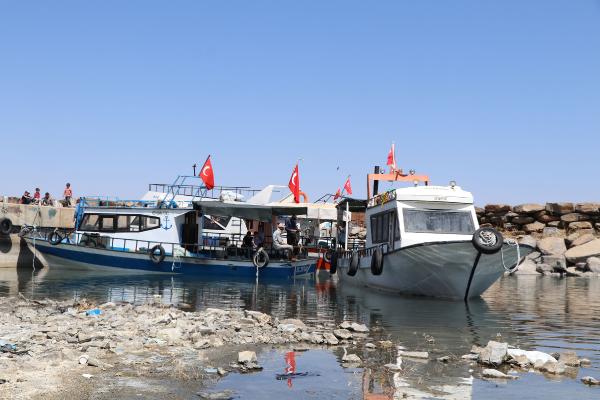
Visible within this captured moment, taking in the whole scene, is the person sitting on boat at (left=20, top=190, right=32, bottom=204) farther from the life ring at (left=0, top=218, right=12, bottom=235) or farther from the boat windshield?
the boat windshield

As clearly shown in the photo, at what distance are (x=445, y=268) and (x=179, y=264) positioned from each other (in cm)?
1284

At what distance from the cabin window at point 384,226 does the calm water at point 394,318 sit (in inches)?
73.3

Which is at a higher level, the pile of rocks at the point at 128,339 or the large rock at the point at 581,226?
the large rock at the point at 581,226

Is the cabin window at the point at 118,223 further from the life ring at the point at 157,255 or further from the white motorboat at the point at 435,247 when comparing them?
the white motorboat at the point at 435,247

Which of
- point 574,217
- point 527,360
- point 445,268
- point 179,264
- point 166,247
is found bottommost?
point 527,360

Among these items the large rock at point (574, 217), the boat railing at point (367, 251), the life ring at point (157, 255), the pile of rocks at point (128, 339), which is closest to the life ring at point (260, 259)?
the boat railing at point (367, 251)

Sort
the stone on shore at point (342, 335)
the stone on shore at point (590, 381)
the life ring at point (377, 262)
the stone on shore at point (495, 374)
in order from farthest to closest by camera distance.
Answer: the life ring at point (377, 262)
the stone on shore at point (342, 335)
the stone on shore at point (495, 374)
the stone on shore at point (590, 381)

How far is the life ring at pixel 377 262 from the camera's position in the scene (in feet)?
75.4

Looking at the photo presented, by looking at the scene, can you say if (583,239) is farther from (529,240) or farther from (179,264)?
(179,264)

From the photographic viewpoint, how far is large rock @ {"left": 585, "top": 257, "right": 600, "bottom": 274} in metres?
36.9

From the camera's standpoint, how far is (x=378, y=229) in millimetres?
24625

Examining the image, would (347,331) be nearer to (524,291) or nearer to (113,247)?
(524,291)

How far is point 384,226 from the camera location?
940 inches

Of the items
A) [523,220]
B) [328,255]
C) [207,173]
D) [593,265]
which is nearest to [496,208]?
[523,220]
